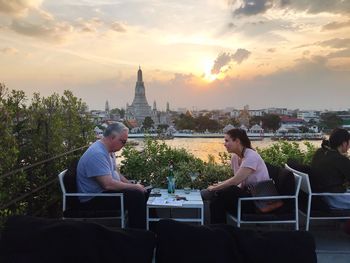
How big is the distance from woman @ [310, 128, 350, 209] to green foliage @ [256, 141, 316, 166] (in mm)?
1141

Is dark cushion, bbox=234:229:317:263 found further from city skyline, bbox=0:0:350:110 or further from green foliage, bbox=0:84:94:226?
city skyline, bbox=0:0:350:110

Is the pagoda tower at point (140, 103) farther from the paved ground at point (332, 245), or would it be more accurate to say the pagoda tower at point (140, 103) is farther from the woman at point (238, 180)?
the woman at point (238, 180)

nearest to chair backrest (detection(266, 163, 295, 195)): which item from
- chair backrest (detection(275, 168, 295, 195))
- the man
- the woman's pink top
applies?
chair backrest (detection(275, 168, 295, 195))

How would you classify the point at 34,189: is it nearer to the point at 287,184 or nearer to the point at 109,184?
the point at 109,184

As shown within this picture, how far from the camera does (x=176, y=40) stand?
14125mm

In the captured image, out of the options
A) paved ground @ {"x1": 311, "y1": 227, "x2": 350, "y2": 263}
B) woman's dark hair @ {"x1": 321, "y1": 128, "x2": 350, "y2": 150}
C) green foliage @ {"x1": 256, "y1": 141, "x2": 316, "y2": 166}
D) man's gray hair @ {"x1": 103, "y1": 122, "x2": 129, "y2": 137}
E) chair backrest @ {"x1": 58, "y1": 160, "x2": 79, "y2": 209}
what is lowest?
paved ground @ {"x1": 311, "y1": 227, "x2": 350, "y2": 263}

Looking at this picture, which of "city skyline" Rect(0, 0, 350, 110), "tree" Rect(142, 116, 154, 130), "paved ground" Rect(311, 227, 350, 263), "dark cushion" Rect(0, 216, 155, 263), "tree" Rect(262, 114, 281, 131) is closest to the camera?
"dark cushion" Rect(0, 216, 155, 263)

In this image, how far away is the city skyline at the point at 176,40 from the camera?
34.1ft

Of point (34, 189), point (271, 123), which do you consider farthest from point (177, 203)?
point (271, 123)

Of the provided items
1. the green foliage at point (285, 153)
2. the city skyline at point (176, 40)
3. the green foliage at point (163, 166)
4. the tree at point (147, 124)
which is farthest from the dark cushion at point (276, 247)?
the city skyline at point (176, 40)

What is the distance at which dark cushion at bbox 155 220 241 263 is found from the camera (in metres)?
2.01

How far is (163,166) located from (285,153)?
1660 mm

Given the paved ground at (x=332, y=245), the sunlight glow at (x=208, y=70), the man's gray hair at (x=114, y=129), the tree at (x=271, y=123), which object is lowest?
the paved ground at (x=332, y=245)

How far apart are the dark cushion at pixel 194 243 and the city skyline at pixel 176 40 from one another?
18.9 feet
